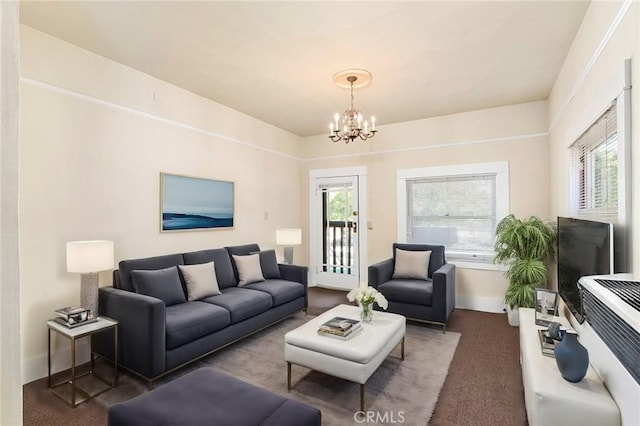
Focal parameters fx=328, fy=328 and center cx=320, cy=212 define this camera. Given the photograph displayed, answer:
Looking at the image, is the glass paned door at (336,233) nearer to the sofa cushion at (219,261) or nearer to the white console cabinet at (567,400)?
the sofa cushion at (219,261)

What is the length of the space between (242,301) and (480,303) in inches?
129

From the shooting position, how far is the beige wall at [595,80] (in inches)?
65.1

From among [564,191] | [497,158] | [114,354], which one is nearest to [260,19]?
[114,354]

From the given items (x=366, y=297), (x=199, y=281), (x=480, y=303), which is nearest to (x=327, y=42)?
(x=366, y=297)

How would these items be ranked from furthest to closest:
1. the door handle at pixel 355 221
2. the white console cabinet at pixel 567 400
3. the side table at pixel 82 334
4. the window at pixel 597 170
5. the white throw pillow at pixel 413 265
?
the door handle at pixel 355 221, the white throw pillow at pixel 413 265, the side table at pixel 82 334, the window at pixel 597 170, the white console cabinet at pixel 567 400

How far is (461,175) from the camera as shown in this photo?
4.72m

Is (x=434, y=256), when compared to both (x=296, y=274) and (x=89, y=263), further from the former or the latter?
(x=89, y=263)

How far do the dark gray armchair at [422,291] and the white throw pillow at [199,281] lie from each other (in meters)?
1.87

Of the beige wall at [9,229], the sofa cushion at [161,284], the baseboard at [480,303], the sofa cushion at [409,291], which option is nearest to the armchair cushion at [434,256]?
the sofa cushion at [409,291]

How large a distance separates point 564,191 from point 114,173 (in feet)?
14.6

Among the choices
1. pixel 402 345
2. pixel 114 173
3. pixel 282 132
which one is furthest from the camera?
pixel 282 132

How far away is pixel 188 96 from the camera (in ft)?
12.9

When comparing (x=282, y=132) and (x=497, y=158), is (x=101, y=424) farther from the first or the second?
(x=497, y=158)

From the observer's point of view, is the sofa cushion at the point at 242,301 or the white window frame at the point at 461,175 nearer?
the sofa cushion at the point at 242,301
